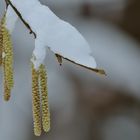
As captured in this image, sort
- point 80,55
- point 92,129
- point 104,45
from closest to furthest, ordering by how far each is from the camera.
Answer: point 80,55 → point 92,129 → point 104,45

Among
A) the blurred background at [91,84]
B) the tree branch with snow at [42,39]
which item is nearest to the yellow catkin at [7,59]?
the tree branch with snow at [42,39]

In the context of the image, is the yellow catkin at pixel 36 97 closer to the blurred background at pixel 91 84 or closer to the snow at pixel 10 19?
the snow at pixel 10 19

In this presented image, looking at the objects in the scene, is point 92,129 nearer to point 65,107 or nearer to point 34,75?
point 65,107

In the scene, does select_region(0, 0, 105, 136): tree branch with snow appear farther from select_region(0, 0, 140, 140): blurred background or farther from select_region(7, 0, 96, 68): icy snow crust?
select_region(0, 0, 140, 140): blurred background

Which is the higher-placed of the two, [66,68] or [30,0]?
[66,68]

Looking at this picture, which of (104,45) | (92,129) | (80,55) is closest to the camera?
(80,55)

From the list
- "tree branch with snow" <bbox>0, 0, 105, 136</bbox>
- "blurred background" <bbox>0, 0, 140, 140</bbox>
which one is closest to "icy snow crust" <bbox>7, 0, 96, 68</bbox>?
"tree branch with snow" <bbox>0, 0, 105, 136</bbox>

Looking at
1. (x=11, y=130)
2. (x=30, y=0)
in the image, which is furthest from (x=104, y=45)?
(x=30, y=0)
